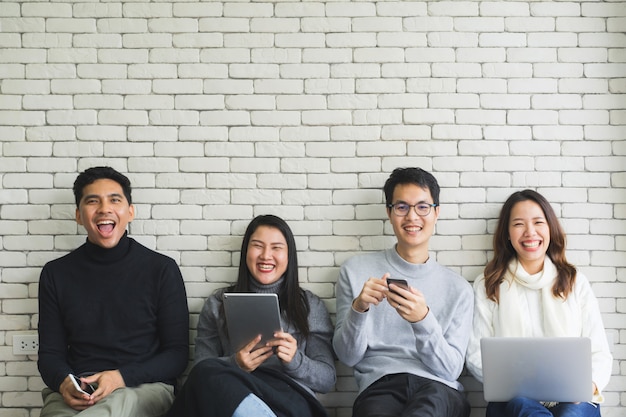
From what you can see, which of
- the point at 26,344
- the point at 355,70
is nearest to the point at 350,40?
the point at 355,70

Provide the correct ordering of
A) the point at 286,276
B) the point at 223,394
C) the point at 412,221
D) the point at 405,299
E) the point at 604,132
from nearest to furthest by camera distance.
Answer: the point at 223,394
the point at 405,299
the point at 412,221
the point at 286,276
the point at 604,132

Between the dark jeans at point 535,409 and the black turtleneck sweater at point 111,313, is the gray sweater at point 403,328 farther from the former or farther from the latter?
the black turtleneck sweater at point 111,313

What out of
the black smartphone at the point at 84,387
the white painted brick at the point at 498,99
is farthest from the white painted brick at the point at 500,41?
the black smartphone at the point at 84,387

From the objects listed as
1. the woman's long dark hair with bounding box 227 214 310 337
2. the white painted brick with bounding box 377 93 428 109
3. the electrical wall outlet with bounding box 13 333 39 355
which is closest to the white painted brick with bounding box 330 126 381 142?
the white painted brick with bounding box 377 93 428 109

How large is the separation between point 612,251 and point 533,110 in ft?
2.55

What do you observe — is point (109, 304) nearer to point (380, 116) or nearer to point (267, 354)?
point (267, 354)

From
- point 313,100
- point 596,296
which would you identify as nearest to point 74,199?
point 313,100

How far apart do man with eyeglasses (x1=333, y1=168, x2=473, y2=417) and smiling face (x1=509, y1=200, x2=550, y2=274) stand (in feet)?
1.00

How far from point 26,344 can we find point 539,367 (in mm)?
2355

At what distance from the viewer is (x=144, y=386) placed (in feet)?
9.21

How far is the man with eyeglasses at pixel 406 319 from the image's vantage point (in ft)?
8.70

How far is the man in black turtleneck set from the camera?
9.57ft

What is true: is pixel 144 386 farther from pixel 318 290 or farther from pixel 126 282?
pixel 318 290

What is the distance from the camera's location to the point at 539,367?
2469 millimetres
